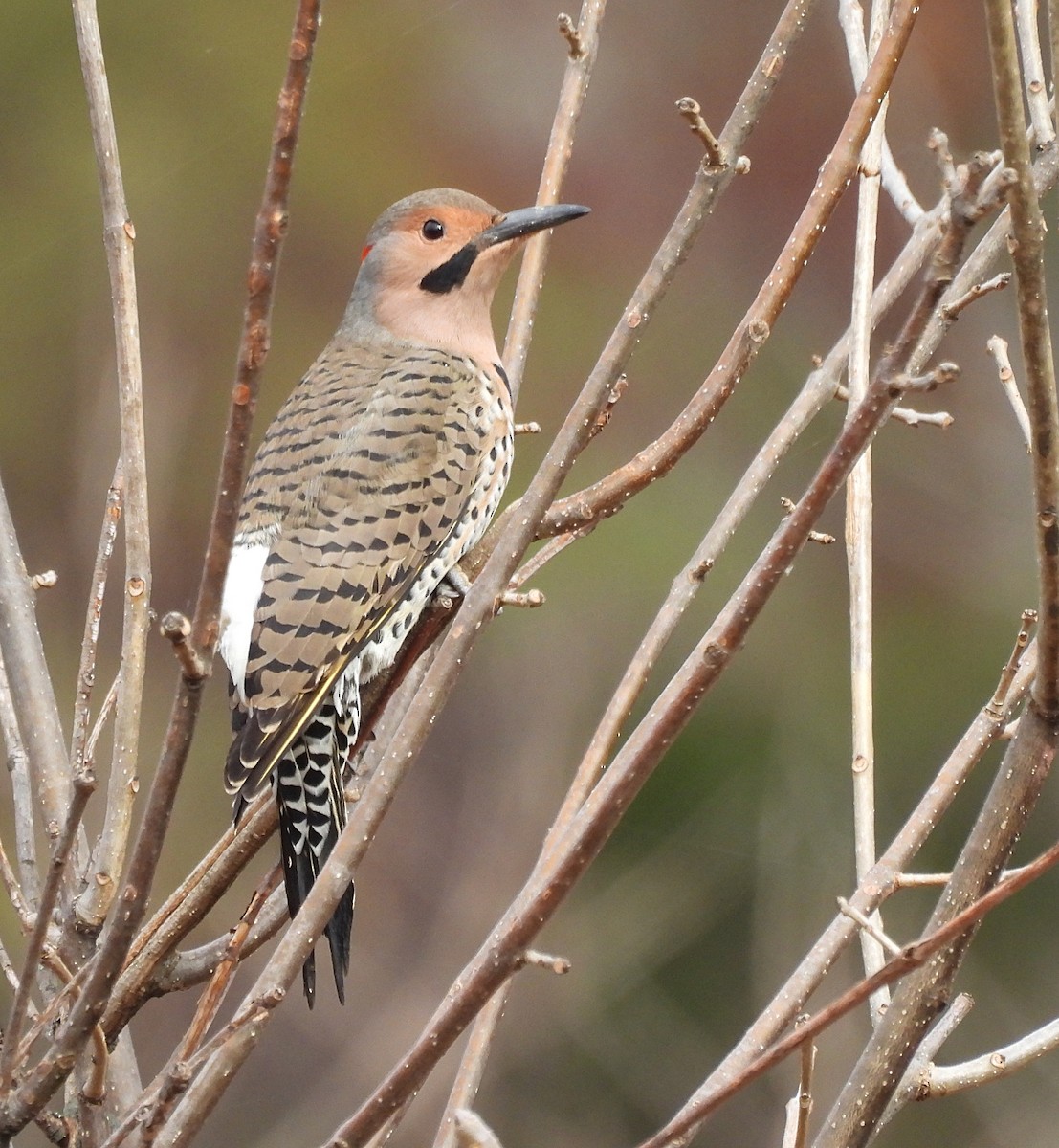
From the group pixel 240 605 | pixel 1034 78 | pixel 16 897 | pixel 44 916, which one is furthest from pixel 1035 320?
pixel 240 605

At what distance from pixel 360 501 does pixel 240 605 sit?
0.33 m

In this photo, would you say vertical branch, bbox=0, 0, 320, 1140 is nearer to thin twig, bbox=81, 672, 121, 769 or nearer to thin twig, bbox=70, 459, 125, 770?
thin twig, bbox=81, 672, 121, 769

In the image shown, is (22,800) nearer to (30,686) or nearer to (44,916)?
→ (30,686)

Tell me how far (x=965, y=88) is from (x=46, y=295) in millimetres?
4854

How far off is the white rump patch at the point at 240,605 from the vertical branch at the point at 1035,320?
1.53 m

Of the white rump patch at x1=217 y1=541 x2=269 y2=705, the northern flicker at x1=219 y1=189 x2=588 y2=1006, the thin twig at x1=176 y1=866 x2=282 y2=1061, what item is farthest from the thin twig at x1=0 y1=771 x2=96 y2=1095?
the white rump patch at x1=217 y1=541 x2=269 y2=705

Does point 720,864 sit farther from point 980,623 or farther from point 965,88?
point 965,88

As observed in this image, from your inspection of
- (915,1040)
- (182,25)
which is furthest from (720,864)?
(182,25)

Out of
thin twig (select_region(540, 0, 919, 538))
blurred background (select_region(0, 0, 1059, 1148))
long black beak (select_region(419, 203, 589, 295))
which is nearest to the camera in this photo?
thin twig (select_region(540, 0, 919, 538))

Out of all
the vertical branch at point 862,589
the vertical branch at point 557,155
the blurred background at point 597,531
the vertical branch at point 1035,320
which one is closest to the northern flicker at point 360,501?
the vertical branch at point 557,155

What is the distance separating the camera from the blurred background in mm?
6141

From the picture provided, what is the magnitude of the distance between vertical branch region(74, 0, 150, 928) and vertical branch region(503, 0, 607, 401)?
573 millimetres

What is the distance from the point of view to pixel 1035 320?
4.52 feet

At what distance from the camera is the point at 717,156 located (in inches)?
69.4
